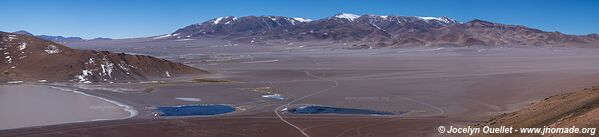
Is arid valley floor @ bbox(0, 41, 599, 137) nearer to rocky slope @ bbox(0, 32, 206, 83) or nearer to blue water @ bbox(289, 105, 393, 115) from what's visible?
blue water @ bbox(289, 105, 393, 115)

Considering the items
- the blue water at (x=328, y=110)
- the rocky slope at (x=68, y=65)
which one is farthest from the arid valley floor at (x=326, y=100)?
the rocky slope at (x=68, y=65)

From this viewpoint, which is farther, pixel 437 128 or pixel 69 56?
pixel 69 56

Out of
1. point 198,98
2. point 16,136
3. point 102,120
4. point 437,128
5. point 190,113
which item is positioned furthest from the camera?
point 198,98

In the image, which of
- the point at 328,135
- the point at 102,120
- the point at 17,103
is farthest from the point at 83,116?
the point at 328,135

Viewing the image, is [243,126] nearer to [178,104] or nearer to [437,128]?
[437,128]

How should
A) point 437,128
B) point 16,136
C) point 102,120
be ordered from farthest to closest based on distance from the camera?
point 102,120
point 437,128
point 16,136

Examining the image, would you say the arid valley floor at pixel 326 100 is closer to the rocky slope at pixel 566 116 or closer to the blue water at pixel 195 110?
the blue water at pixel 195 110

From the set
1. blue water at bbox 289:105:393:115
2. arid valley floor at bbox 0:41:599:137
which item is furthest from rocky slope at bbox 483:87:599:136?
blue water at bbox 289:105:393:115
